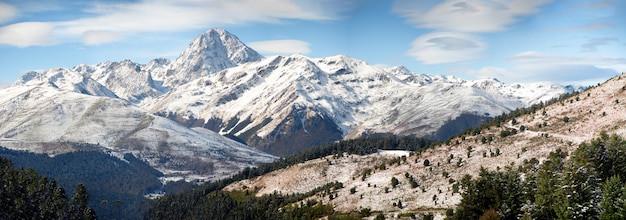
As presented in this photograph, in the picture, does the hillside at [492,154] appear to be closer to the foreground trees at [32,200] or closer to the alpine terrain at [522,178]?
the alpine terrain at [522,178]

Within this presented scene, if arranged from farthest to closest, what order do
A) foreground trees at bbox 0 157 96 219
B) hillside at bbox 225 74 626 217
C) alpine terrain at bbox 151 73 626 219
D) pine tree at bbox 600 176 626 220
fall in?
foreground trees at bbox 0 157 96 219, hillside at bbox 225 74 626 217, alpine terrain at bbox 151 73 626 219, pine tree at bbox 600 176 626 220

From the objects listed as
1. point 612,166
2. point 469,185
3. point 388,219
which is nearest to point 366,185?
point 388,219

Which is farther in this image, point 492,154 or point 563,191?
point 492,154

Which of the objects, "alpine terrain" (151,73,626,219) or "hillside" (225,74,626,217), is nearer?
"alpine terrain" (151,73,626,219)

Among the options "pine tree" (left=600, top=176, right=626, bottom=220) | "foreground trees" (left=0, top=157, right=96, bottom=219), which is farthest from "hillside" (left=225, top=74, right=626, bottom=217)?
"foreground trees" (left=0, top=157, right=96, bottom=219)

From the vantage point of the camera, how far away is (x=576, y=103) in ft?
646

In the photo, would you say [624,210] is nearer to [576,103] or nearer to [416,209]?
[416,209]

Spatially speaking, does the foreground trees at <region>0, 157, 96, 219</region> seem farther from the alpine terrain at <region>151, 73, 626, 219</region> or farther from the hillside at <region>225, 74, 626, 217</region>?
the hillside at <region>225, 74, 626, 217</region>

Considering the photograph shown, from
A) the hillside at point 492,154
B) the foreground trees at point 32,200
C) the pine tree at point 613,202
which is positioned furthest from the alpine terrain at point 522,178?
the foreground trees at point 32,200

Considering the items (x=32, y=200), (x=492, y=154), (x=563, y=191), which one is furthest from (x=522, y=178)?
(x=32, y=200)

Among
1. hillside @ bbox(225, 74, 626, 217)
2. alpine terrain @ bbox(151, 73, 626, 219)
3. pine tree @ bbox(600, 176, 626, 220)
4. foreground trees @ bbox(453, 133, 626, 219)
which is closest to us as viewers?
pine tree @ bbox(600, 176, 626, 220)

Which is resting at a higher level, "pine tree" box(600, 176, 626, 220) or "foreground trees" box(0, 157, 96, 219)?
"pine tree" box(600, 176, 626, 220)

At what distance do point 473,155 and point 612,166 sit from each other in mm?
66348

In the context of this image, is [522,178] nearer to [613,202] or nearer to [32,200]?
[613,202]
